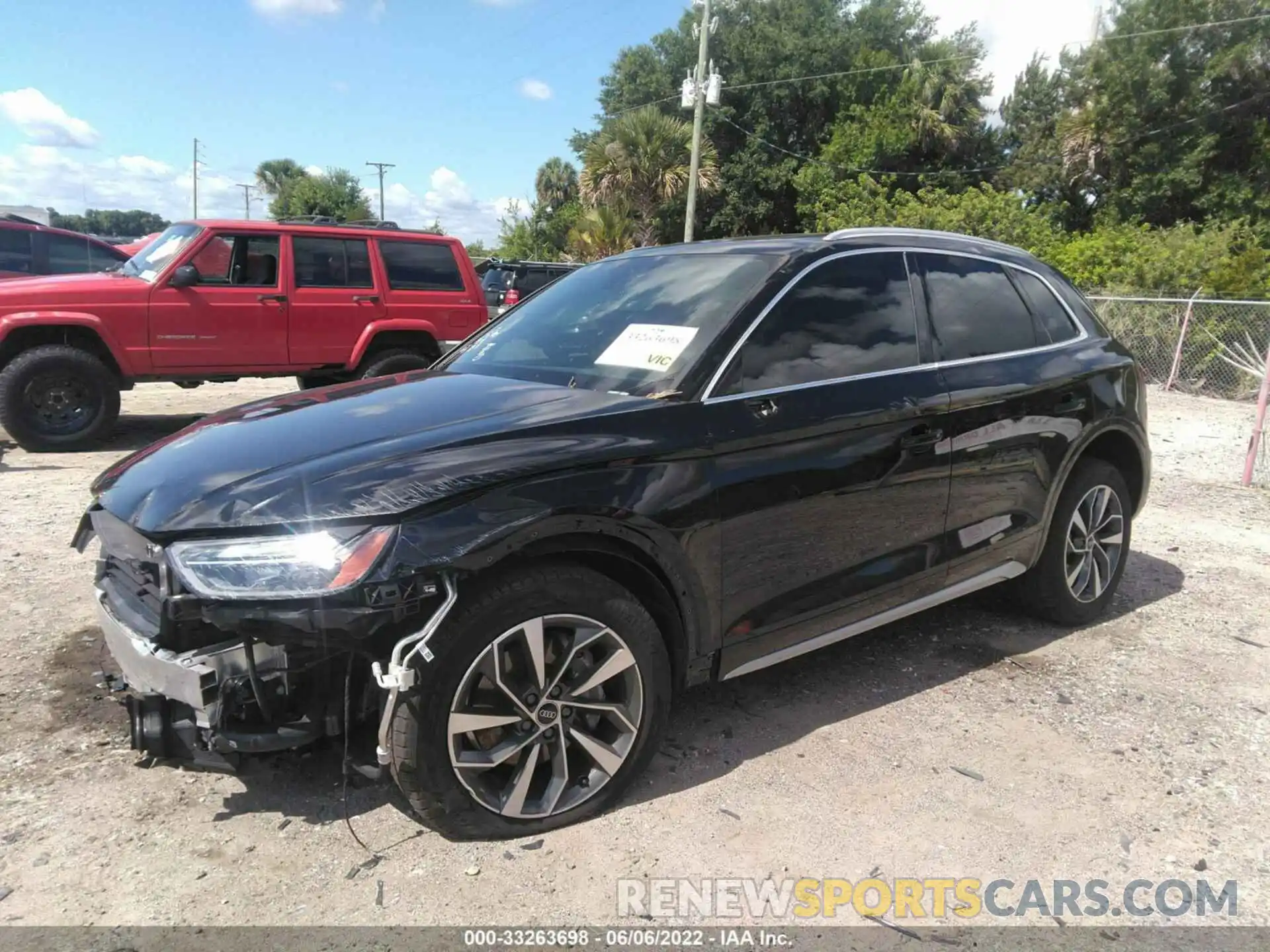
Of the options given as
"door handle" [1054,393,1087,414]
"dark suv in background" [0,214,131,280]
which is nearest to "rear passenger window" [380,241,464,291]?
"dark suv in background" [0,214,131,280]

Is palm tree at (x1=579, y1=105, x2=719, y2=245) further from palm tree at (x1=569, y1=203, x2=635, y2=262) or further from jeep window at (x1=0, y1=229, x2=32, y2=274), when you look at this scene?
jeep window at (x1=0, y1=229, x2=32, y2=274)

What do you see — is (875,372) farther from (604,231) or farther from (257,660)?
(604,231)

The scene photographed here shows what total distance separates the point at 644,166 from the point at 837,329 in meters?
25.8

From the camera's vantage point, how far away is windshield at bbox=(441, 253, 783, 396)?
120 inches

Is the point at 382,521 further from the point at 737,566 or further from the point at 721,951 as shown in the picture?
the point at 721,951

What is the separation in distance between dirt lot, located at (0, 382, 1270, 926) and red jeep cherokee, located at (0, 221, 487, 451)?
388cm

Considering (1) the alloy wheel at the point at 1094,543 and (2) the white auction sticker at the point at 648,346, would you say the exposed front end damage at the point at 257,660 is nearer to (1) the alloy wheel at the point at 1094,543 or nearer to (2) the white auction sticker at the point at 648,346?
(2) the white auction sticker at the point at 648,346

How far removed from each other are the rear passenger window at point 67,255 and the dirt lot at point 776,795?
27.3 feet

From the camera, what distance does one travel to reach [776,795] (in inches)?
113

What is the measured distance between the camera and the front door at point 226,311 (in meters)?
7.73

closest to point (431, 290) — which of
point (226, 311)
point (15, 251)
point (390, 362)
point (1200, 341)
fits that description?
point (390, 362)

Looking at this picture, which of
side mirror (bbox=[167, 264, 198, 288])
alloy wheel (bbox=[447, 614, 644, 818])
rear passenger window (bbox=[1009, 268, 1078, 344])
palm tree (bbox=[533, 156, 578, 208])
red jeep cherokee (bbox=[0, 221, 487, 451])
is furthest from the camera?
palm tree (bbox=[533, 156, 578, 208])

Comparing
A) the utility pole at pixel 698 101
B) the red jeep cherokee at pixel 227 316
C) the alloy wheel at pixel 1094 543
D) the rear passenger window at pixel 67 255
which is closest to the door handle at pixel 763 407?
the alloy wheel at pixel 1094 543

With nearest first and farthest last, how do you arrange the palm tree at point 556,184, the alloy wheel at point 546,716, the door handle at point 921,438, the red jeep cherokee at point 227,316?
the alloy wheel at point 546,716
the door handle at point 921,438
the red jeep cherokee at point 227,316
the palm tree at point 556,184
